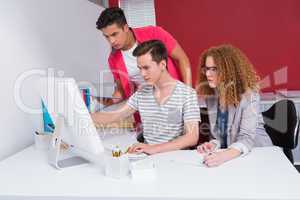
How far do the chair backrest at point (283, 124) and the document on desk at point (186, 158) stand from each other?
63 centimetres

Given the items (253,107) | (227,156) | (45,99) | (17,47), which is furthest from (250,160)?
(17,47)

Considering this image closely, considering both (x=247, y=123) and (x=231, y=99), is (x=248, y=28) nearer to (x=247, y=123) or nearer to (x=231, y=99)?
(x=231, y=99)

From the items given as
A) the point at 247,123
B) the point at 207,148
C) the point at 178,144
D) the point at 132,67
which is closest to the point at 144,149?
the point at 178,144

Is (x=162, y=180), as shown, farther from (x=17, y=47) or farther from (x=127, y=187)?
(x=17, y=47)

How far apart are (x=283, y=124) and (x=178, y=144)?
0.68 metres

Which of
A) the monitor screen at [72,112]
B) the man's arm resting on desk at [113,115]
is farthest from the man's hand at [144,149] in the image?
the man's arm resting on desk at [113,115]

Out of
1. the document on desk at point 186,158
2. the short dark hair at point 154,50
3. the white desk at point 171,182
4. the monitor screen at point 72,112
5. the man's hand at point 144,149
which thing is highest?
the short dark hair at point 154,50

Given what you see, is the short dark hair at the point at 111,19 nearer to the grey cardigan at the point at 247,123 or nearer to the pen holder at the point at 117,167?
Answer: the grey cardigan at the point at 247,123

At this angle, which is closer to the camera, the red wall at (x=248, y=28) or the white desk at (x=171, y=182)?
the white desk at (x=171, y=182)

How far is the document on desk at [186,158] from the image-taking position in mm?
1458

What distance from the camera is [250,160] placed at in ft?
4.74

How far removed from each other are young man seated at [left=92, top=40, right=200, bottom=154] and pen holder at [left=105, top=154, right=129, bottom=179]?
453 mm

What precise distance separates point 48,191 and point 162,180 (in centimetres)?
40

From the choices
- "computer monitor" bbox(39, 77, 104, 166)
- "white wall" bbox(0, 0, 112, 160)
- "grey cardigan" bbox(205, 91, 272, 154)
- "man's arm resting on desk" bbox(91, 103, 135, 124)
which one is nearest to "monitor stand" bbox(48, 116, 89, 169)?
"computer monitor" bbox(39, 77, 104, 166)
